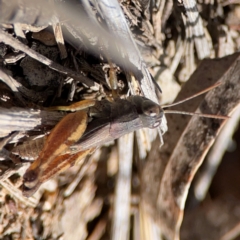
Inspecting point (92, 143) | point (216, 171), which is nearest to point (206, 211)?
point (216, 171)

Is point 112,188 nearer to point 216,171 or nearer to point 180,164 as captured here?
point 180,164

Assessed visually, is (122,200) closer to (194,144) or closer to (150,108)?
(194,144)

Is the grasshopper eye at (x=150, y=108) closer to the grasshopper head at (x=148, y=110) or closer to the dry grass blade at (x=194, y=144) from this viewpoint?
the grasshopper head at (x=148, y=110)

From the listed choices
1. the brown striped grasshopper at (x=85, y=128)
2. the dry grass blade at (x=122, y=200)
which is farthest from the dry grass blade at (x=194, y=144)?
the dry grass blade at (x=122, y=200)

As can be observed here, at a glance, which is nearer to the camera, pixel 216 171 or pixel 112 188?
pixel 112 188

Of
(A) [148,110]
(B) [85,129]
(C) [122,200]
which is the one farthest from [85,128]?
(C) [122,200]

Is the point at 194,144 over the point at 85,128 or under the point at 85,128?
under

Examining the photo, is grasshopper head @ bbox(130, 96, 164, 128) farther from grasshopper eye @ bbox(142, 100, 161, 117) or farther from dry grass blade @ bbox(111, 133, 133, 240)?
dry grass blade @ bbox(111, 133, 133, 240)
